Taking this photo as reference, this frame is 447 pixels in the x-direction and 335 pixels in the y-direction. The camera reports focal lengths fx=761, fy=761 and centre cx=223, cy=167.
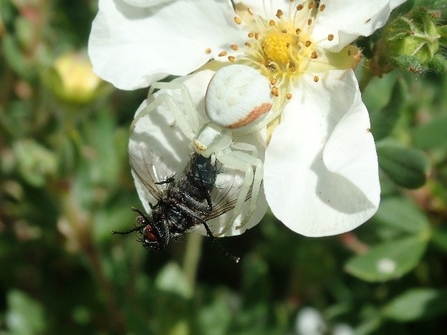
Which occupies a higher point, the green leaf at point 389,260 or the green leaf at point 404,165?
the green leaf at point 404,165

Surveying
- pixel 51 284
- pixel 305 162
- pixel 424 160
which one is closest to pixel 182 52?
pixel 305 162

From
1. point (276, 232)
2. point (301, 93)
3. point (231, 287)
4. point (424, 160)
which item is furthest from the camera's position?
point (231, 287)

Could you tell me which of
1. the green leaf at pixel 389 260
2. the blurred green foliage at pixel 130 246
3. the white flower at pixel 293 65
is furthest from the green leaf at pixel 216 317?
the white flower at pixel 293 65

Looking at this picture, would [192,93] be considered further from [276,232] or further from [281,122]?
[276,232]

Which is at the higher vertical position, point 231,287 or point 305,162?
point 305,162

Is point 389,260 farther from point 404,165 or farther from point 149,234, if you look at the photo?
point 149,234

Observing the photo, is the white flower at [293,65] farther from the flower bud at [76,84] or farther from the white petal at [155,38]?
the flower bud at [76,84]

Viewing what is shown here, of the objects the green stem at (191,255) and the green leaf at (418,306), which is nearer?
the green leaf at (418,306)
